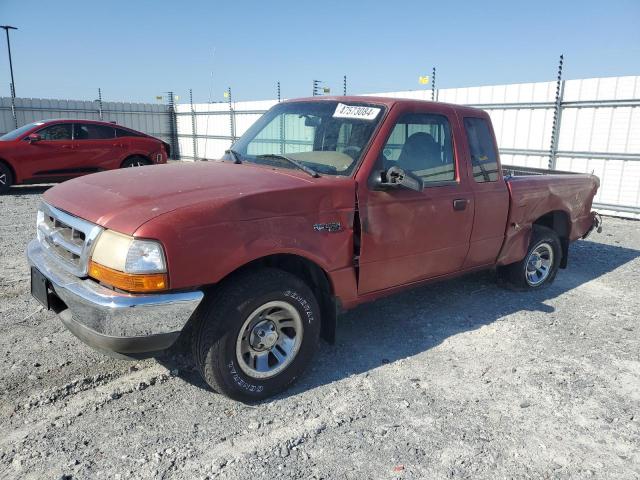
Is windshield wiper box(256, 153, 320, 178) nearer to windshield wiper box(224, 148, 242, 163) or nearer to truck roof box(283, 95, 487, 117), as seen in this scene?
windshield wiper box(224, 148, 242, 163)

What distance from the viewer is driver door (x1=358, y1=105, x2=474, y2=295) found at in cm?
354

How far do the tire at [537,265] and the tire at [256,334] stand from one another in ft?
9.50

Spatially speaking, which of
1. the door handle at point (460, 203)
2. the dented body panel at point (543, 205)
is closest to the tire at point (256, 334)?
the door handle at point (460, 203)

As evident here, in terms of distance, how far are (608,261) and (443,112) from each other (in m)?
4.29

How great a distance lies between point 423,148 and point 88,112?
1860 centimetres

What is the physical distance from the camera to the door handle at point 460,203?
4.07m

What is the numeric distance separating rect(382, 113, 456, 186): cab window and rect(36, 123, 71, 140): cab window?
10.3m

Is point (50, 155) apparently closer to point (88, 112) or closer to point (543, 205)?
point (88, 112)

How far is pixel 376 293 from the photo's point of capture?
3.72 meters

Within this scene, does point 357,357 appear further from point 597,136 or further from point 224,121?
point 224,121

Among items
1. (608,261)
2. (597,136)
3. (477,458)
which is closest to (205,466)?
(477,458)

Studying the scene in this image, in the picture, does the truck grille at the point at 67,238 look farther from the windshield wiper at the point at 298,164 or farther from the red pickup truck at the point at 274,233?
the windshield wiper at the point at 298,164

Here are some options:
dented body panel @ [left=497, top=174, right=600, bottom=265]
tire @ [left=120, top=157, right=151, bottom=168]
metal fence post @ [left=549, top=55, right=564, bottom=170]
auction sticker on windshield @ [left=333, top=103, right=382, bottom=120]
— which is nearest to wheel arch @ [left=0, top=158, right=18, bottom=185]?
tire @ [left=120, top=157, right=151, bottom=168]

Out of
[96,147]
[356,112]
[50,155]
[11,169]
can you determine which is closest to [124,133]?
[96,147]
